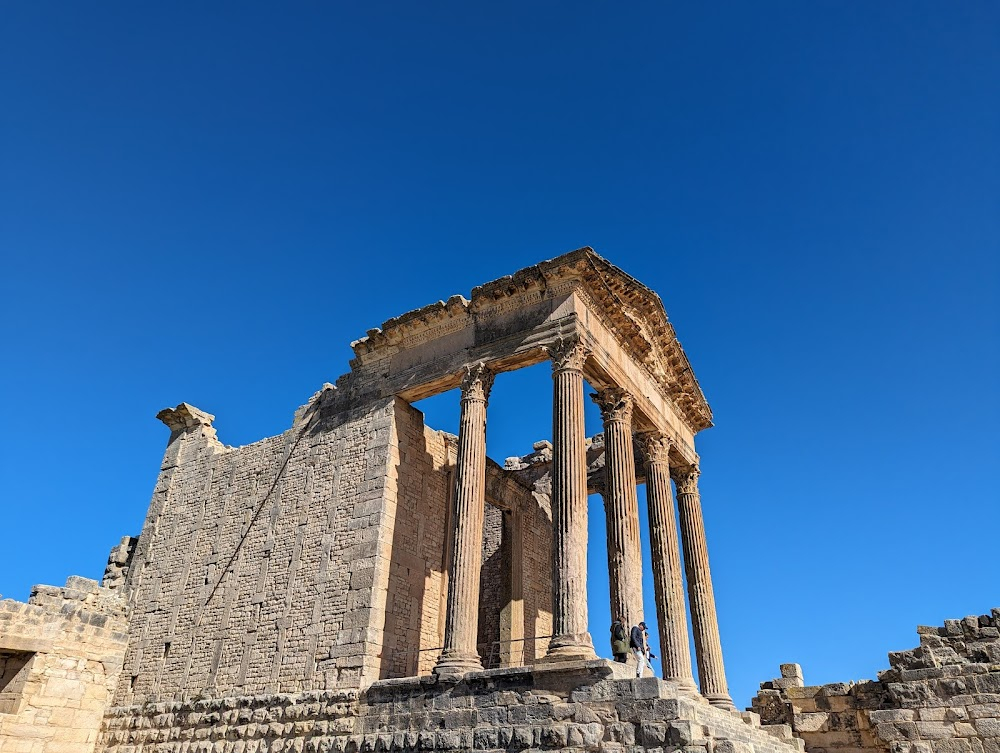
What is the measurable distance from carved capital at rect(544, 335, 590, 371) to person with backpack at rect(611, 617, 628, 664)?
4.39m

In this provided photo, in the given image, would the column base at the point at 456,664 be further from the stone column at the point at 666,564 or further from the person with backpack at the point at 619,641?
the stone column at the point at 666,564

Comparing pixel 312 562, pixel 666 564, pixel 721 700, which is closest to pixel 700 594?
pixel 666 564

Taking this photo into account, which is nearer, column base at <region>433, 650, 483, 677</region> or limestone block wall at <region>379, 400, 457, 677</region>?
column base at <region>433, 650, 483, 677</region>

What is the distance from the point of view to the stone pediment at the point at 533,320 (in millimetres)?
13844

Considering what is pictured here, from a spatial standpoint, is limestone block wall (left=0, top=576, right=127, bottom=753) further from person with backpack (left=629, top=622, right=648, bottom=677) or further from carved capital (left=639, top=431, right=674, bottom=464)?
carved capital (left=639, top=431, right=674, bottom=464)

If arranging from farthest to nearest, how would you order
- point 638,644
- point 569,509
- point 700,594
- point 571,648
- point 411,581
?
Answer: point 700,594 → point 411,581 → point 569,509 → point 638,644 → point 571,648

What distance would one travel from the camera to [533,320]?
45.8 feet

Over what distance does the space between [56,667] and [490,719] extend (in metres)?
10.9

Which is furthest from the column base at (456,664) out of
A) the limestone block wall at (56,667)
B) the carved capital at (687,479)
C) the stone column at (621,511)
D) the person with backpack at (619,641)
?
the limestone block wall at (56,667)

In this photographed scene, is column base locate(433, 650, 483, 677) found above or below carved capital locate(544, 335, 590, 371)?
below

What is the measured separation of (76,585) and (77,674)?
88.2 inches

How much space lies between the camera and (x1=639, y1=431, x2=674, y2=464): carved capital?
1638 cm

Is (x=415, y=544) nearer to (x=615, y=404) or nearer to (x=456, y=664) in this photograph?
(x=456, y=664)

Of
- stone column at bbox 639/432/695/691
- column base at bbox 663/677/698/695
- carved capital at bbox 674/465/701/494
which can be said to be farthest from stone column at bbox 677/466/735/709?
column base at bbox 663/677/698/695
